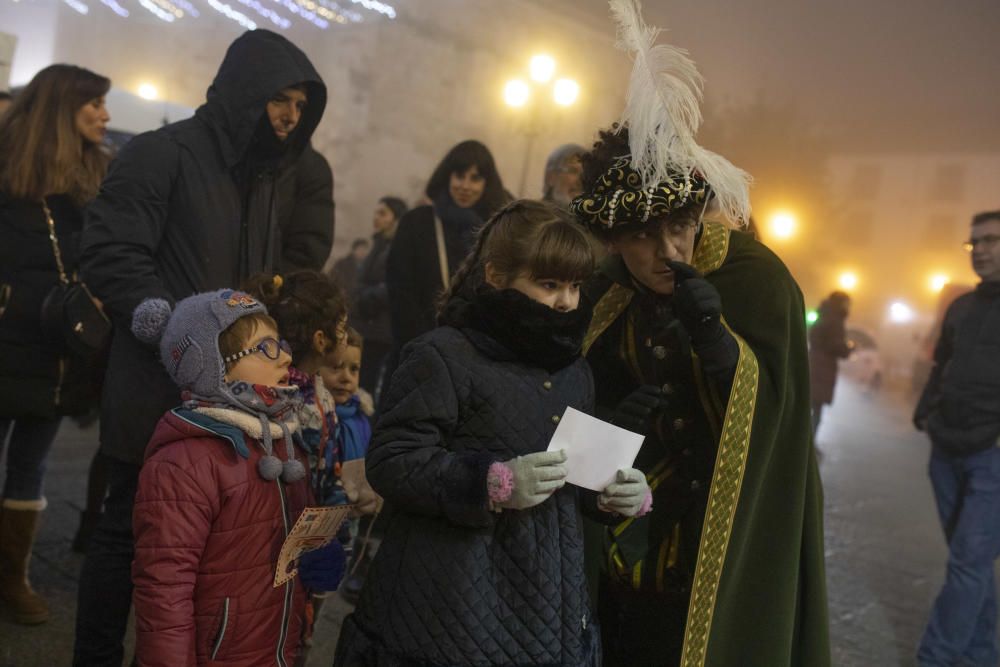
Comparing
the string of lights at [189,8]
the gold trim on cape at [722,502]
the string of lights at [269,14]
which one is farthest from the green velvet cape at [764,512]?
the string of lights at [189,8]

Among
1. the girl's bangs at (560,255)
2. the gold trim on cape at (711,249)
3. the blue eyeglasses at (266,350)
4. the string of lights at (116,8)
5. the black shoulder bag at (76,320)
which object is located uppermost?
the string of lights at (116,8)

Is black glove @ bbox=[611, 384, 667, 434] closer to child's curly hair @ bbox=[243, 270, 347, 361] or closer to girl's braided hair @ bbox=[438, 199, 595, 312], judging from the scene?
girl's braided hair @ bbox=[438, 199, 595, 312]

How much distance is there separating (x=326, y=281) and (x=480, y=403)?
41.1 inches

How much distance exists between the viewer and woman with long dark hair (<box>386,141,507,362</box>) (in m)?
4.50

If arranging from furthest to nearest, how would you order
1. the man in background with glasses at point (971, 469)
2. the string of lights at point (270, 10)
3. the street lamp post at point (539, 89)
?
1. the string of lights at point (270, 10)
2. the street lamp post at point (539, 89)
3. the man in background with glasses at point (971, 469)

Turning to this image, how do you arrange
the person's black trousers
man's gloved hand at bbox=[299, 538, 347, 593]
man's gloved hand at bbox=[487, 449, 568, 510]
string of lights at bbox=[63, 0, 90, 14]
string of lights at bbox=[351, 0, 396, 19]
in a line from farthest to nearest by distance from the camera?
1. string of lights at bbox=[351, 0, 396, 19]
2. string of lights at bbox=[63, 0, 90, 14]
3. the person's black trousers
4. man's gloved hand at bbox=[299, 538, 347, 593]
5. man's gloved hand at bbox=[487, 449, 568, 510]

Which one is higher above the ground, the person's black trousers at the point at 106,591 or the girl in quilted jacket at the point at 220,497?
the girl in quilted jacket at the point at 220,497

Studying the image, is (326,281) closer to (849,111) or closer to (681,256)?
(681,256)

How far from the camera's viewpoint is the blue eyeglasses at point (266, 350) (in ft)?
7.72

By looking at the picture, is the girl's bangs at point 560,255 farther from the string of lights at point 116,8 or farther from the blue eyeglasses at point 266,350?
the string of lights at point 116,8

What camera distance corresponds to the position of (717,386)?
90.4 inches

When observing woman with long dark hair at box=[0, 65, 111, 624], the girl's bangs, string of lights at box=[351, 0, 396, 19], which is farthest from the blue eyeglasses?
string of lights at box=[351, 0, 396, 19]

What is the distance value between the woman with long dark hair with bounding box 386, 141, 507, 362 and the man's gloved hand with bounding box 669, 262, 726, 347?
8.07ft

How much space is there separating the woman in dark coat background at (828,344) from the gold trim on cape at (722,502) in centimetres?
800
